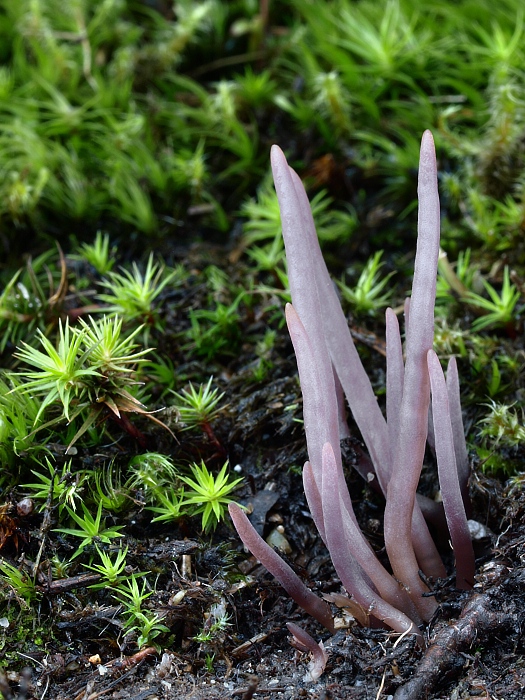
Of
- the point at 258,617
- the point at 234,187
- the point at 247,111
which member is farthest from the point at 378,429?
the point at 247,111

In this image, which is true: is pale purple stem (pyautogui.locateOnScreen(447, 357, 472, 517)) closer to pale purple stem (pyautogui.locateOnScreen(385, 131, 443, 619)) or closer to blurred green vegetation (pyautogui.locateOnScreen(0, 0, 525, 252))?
pale purple stem (pyautogui.locateOnScreen(385, 131, 443, 619))

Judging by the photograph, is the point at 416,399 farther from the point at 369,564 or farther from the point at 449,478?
the point at 369,564

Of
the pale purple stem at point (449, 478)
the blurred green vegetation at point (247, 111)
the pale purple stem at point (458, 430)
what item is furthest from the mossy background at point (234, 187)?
the pale purple stem at point (449, 478)

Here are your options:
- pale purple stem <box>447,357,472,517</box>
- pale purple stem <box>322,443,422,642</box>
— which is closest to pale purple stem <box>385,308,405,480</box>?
pale purple stem <box>447,357,472,517</box>

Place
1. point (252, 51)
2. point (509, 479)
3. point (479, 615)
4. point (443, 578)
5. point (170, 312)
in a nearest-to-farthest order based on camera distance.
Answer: point (479, 615) < point (443, 578) < point (509, 479) < point (170, 312) < point (252, 51)

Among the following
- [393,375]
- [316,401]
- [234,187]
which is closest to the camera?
[316,401]

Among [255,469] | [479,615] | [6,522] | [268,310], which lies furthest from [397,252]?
[6,522]

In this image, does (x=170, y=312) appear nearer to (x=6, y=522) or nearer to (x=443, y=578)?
(x=6, y=522)

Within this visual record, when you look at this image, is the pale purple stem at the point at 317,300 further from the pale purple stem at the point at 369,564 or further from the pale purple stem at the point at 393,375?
the pale purple stem at the point at 369,564
